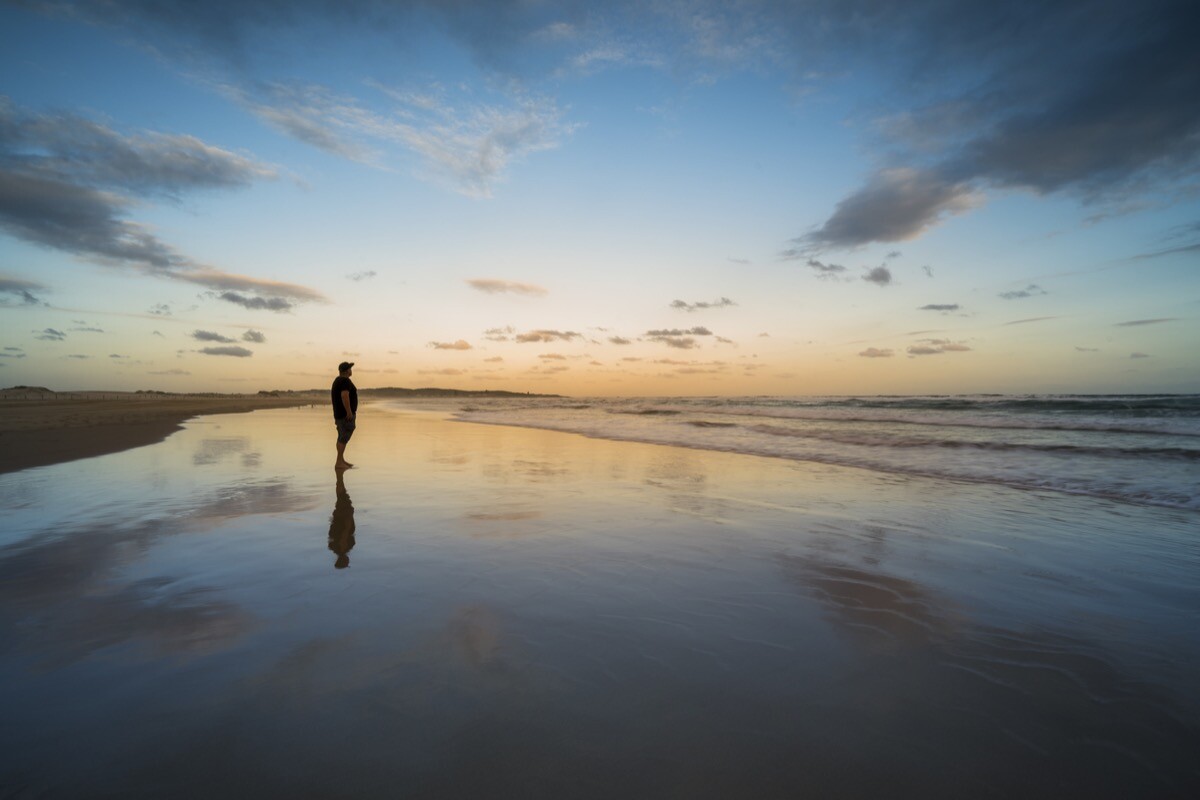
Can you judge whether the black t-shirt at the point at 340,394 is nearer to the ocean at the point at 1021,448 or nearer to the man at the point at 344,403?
the man at the point at 344,403

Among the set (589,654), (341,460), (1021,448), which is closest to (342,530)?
(589,654)

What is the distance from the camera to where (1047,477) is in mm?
11031

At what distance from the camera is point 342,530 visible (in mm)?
6281

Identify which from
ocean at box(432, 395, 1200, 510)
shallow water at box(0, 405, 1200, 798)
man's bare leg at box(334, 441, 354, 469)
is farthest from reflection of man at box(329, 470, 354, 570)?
ocean at box(432, 395, 1200, 510)


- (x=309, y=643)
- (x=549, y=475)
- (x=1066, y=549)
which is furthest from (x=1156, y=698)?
(x=549, y=475)

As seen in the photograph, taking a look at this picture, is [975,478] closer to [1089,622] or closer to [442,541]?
[1089,622]

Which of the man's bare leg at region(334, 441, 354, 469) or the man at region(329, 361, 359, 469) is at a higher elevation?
the man at region(329, 361, 359, 469)

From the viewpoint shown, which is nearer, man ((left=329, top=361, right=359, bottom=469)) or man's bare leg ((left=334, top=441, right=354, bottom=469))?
man's bare leg ((left=334, top=441, right=354, bottom=469))

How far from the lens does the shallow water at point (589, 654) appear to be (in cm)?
234

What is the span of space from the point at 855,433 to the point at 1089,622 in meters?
18.6

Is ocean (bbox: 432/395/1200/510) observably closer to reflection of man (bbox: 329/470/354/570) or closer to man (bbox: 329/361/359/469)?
man (bbox: 329/361/359/469)

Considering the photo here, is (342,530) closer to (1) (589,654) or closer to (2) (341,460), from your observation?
(1) (589,654)

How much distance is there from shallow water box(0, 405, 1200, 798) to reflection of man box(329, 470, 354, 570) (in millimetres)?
48

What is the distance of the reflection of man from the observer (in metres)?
5.23
